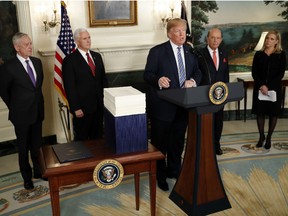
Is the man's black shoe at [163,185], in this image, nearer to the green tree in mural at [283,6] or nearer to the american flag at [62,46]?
the american flag at [62,46]

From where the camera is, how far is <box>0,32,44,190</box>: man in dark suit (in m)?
3.70

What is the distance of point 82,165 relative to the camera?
251cm

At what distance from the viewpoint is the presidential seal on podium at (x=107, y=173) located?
253 cm

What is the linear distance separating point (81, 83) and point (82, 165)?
1.81m

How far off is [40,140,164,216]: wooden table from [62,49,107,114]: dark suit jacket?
1.37 m

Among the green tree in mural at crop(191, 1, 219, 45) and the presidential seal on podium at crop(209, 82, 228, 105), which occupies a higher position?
the green tree in mural at crop(191, 1, 219, 45)

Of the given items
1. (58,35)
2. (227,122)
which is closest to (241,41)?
(227,122)

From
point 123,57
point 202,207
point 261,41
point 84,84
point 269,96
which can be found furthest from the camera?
point 261,41

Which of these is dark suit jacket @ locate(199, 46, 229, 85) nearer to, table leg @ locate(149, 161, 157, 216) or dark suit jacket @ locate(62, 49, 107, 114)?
dark suit jacket @ locate(62, 49, 107, 114)

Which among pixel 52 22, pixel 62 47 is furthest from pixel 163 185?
pixel 52 22

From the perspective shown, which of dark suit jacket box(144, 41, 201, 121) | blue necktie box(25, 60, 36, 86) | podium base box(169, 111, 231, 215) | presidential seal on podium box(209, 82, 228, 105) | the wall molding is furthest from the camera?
the wall molding

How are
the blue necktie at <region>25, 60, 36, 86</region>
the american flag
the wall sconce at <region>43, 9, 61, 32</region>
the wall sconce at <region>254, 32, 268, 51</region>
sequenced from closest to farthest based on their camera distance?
1. the blue necktie at <region>25, 60, 36, 86</region>
2. the american flag
3. the wall sconce at <region>43, 9, 61, 32</region>
4. the wall sconce at <region>254, 32, 268, 51</region>

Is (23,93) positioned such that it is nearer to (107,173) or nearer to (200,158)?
(107,173)

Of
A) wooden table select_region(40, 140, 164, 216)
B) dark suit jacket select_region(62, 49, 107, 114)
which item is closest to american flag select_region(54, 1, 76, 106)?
dark suit jacket select_region(62, 49, 107, 114)
